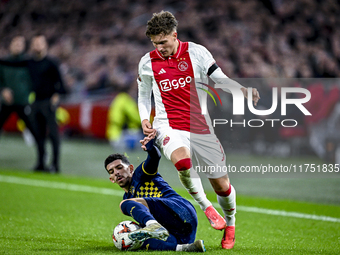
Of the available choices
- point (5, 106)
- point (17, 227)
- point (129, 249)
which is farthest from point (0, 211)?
point (5, 106)

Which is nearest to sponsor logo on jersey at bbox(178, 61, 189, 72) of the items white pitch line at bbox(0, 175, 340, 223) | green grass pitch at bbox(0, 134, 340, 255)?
green grass pitch at bbox(0, 134, 340, 255)

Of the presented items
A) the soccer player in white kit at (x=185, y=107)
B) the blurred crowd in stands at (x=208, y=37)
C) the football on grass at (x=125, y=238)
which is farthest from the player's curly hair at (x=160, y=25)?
the blurred crowd in stands at (x=208, y=37)

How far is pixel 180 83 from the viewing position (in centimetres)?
488

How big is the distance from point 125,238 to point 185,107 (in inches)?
56.5

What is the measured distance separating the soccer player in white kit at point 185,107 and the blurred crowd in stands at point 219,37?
1138cm

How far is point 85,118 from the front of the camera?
17.0 meters

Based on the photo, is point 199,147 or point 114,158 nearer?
point 114,158

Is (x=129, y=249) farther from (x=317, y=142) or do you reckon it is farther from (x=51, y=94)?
(x=317, y=142)

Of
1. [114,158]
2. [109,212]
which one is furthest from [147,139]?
[109,212]

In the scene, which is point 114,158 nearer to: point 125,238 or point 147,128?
point 147,128

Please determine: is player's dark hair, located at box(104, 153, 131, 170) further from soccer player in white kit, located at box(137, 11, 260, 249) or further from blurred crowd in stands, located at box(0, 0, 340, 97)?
blurred crowd in stands, located at box(0, 0, 340, 97)

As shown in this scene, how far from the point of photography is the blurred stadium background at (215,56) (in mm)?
10016

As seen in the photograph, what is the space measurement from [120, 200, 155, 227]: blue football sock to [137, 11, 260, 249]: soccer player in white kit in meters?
0.64

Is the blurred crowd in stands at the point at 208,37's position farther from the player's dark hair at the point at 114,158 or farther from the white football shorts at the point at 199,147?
the player's dark hair at the point at 114,158
